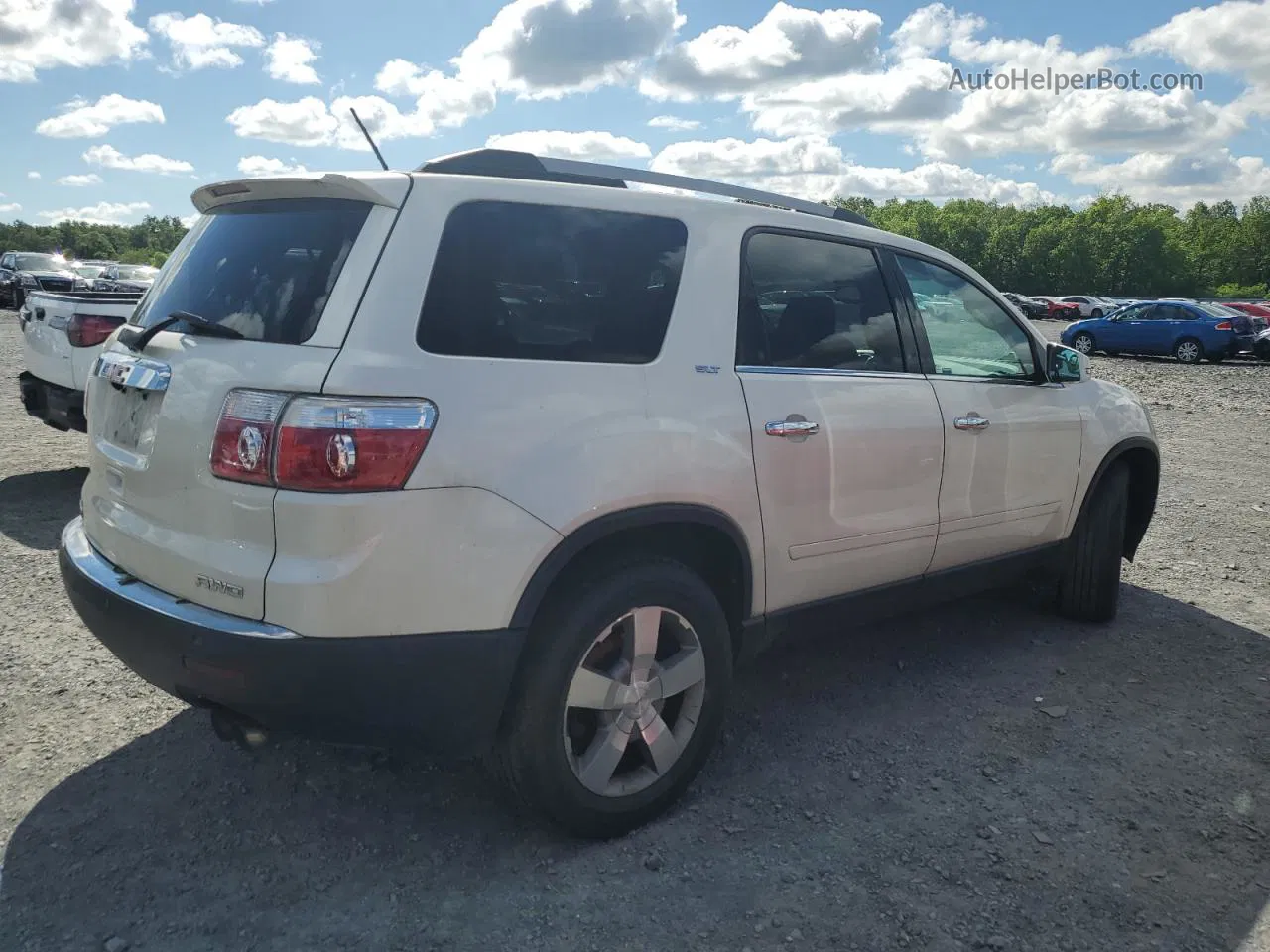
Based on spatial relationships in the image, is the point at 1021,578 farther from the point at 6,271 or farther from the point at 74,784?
the point at 6,271

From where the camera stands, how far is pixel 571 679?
108 inches

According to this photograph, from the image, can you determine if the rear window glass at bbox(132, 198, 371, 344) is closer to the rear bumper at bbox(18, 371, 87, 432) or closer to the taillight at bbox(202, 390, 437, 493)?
the taillight at bbox(202, 390, 437, 493)

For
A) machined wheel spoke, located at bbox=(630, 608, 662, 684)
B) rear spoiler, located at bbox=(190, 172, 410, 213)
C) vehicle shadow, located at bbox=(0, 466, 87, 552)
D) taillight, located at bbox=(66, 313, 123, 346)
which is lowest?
vehicle shadow, located at bbox=(0, 466, 87, 552)

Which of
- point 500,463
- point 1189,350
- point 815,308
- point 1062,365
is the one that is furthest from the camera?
point 1189,350

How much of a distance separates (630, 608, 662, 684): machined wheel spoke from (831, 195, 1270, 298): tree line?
9291cm

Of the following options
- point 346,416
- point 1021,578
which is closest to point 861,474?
point 1021,578

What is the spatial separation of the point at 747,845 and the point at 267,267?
2157 mm

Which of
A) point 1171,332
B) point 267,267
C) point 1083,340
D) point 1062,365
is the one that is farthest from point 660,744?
point 1083,340

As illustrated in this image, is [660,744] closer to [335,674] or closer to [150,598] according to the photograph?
[335,674]

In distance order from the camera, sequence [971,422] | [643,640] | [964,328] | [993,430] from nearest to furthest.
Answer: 1. [643,640]
2. [971,422]
3. [993,430]
4. [964,328]

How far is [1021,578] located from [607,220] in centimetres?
274

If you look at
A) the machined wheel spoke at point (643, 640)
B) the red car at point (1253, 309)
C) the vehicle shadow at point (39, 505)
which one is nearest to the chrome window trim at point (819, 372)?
the machined wheel spoke at point (643, 640)

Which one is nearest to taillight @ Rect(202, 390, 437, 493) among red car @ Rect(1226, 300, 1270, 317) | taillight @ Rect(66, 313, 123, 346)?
taillight @ Rect(66, 313, 123, 346)

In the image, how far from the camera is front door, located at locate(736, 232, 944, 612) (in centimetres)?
325
